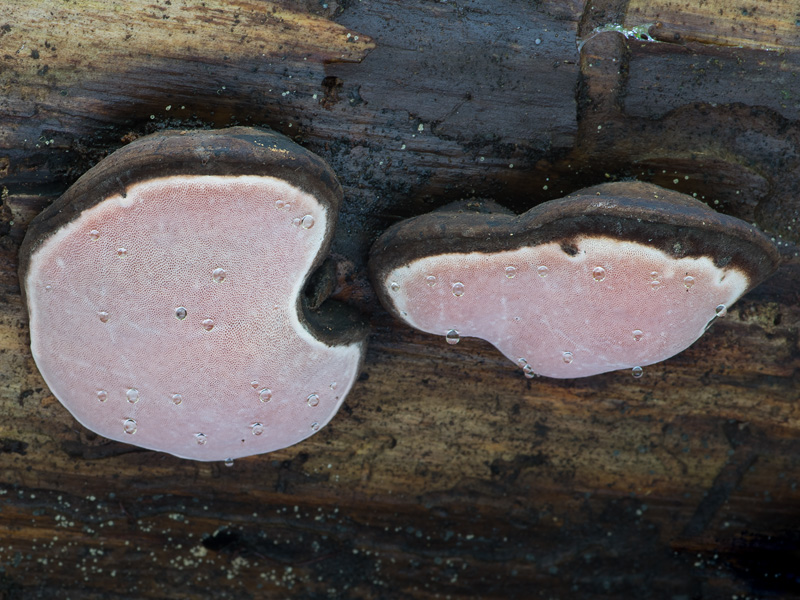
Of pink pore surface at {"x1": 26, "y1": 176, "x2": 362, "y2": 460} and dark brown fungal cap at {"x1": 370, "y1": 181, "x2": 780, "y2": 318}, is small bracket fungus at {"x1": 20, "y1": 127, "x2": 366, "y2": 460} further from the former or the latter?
dark brown fungal cap at {"x1": 370, "y1": 181, "x2": 780, "y2": 318}

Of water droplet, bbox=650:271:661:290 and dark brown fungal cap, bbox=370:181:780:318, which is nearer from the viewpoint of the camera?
dark brown fungal cap, bbox=370:181:780:318

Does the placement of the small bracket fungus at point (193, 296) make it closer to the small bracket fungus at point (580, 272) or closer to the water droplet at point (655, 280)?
the small bracket fungus at point (580, 272)

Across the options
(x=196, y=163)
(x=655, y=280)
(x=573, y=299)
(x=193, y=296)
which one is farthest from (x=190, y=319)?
(x=655, y=280)

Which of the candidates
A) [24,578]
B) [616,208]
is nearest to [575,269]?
[616,208]

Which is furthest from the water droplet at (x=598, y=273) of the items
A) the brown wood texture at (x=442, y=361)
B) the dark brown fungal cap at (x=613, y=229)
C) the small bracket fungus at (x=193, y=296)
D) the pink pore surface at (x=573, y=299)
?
the small bracket fungus at (x=193, y=296)

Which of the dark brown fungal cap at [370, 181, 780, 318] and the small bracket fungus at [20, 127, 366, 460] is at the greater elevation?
the dark brown fungal cap at [370, 181, 780, 318]

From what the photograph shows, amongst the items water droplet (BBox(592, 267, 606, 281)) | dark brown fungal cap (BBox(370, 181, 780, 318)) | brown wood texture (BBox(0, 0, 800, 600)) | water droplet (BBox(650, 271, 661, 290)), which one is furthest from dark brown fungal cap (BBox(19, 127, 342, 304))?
water droplet (BBox(650, 271, 661, 290))

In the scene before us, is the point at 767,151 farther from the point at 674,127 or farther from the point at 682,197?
the point at 682,197
